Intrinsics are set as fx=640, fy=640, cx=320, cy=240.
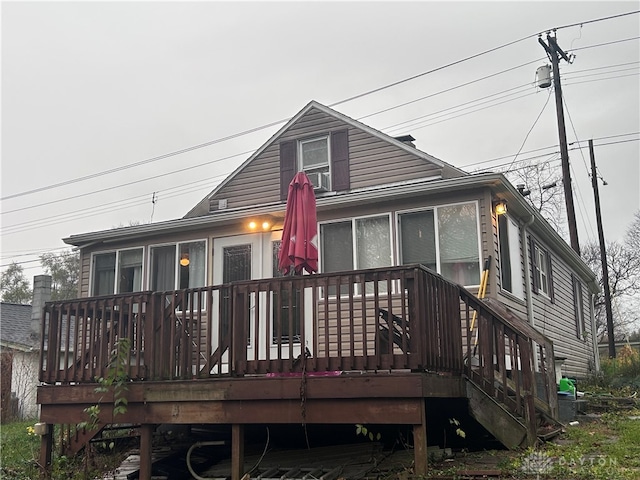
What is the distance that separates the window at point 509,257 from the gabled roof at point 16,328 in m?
14.0

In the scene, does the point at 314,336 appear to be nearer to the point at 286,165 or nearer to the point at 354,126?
the point at 354,126

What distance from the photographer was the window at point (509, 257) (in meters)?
10.0

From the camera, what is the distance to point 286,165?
42.2ft

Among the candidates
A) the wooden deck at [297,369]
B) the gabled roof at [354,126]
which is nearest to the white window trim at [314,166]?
the gabled roof at [354,126]

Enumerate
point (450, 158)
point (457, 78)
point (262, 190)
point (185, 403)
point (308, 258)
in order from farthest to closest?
point (450, 158) < point (457, 78) < point (262, 190) < point (308, 258) < point (185, 403)

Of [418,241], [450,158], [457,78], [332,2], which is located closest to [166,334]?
[418,241]

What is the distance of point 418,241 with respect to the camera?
9.98 metres

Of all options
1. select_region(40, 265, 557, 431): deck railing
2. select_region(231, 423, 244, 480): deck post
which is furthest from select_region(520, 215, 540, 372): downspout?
select_region(231, 423, 244, 480): deck post

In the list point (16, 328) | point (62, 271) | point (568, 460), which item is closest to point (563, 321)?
point (568, 460)

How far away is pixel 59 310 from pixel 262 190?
6141mm

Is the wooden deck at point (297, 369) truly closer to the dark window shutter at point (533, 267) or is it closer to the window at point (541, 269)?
the dark window shutter at point (533, 267)

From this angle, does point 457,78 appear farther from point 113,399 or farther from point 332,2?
point 113,399

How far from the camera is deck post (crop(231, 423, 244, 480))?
5.92 m

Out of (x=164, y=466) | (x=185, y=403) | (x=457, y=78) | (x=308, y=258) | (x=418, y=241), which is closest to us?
(x=185, y=403)
